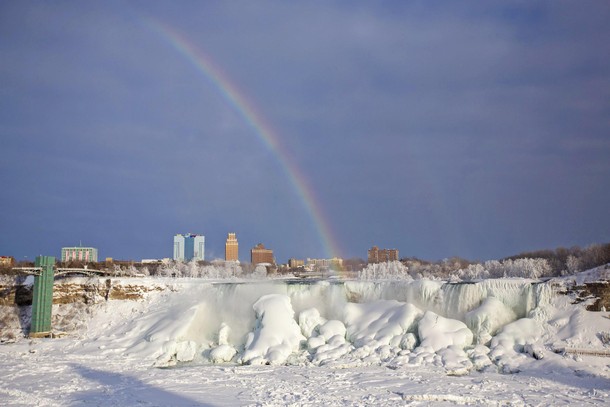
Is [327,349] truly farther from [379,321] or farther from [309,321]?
[379,321]

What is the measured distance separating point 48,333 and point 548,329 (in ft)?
89.7

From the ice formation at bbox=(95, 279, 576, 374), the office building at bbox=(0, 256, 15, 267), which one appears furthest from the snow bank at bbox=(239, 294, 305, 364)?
the office building at bbox=(0, 256, 15, 267)

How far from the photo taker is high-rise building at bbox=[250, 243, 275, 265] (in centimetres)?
13700

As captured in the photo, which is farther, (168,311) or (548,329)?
(168,311)

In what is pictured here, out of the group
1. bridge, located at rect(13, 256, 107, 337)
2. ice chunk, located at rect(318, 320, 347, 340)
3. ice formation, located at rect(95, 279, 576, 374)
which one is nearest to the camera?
ice formation, located at rect(95, 279, 576, 374)

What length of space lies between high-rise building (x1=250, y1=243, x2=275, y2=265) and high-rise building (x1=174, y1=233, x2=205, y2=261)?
32.7 metres

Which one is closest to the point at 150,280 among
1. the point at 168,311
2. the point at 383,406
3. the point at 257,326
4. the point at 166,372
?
the point at 168,311

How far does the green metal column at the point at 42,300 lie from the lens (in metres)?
32.8

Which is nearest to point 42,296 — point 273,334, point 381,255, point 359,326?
point 273,334

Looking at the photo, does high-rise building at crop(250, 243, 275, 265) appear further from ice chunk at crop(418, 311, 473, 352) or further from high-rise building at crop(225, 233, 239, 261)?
ice chunk at crop(418, 311, 473, 352)

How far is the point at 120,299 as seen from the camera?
36562mm

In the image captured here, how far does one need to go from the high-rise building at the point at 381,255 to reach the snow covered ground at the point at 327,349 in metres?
80.4

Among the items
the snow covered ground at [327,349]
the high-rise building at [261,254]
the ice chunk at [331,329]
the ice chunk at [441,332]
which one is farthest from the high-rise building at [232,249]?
the ice chunk at [441,332]

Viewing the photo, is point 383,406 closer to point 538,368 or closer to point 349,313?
point 538,368
